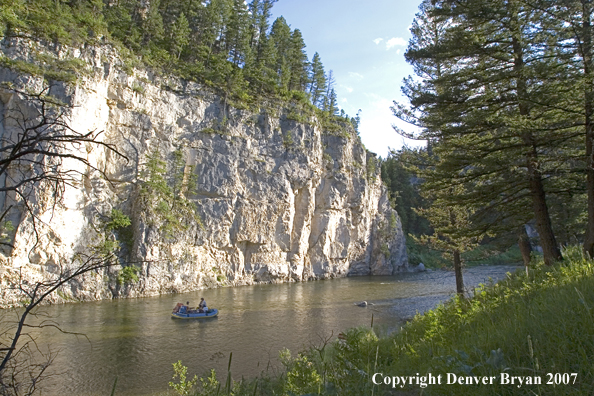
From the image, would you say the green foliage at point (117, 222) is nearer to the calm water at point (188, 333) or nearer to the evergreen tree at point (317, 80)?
the calm water at point (188, 333)

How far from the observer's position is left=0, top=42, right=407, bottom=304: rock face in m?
23.7

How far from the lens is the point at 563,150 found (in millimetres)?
9906

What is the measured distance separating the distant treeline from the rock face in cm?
176

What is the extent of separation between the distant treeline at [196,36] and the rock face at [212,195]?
1.76 m

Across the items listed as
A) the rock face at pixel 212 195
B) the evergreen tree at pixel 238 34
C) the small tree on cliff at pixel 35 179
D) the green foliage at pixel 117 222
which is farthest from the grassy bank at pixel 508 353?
the evergreen tree at pixel 238 34

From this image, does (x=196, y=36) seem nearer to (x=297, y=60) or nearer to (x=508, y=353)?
(x=297, y=60)

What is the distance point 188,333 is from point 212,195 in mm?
19850

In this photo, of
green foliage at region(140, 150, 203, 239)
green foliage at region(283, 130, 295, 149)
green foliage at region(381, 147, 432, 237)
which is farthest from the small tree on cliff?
green foliage at region(381, 147, 432, 237)

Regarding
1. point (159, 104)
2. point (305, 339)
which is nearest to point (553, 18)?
point (305, 339)

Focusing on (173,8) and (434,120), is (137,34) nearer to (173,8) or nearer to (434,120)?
(173,8)

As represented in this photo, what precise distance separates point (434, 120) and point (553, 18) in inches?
131

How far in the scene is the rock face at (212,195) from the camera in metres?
23.7

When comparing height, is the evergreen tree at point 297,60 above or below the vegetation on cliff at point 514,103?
above

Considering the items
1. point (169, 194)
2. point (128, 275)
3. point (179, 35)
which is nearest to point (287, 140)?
point (169, 194)
